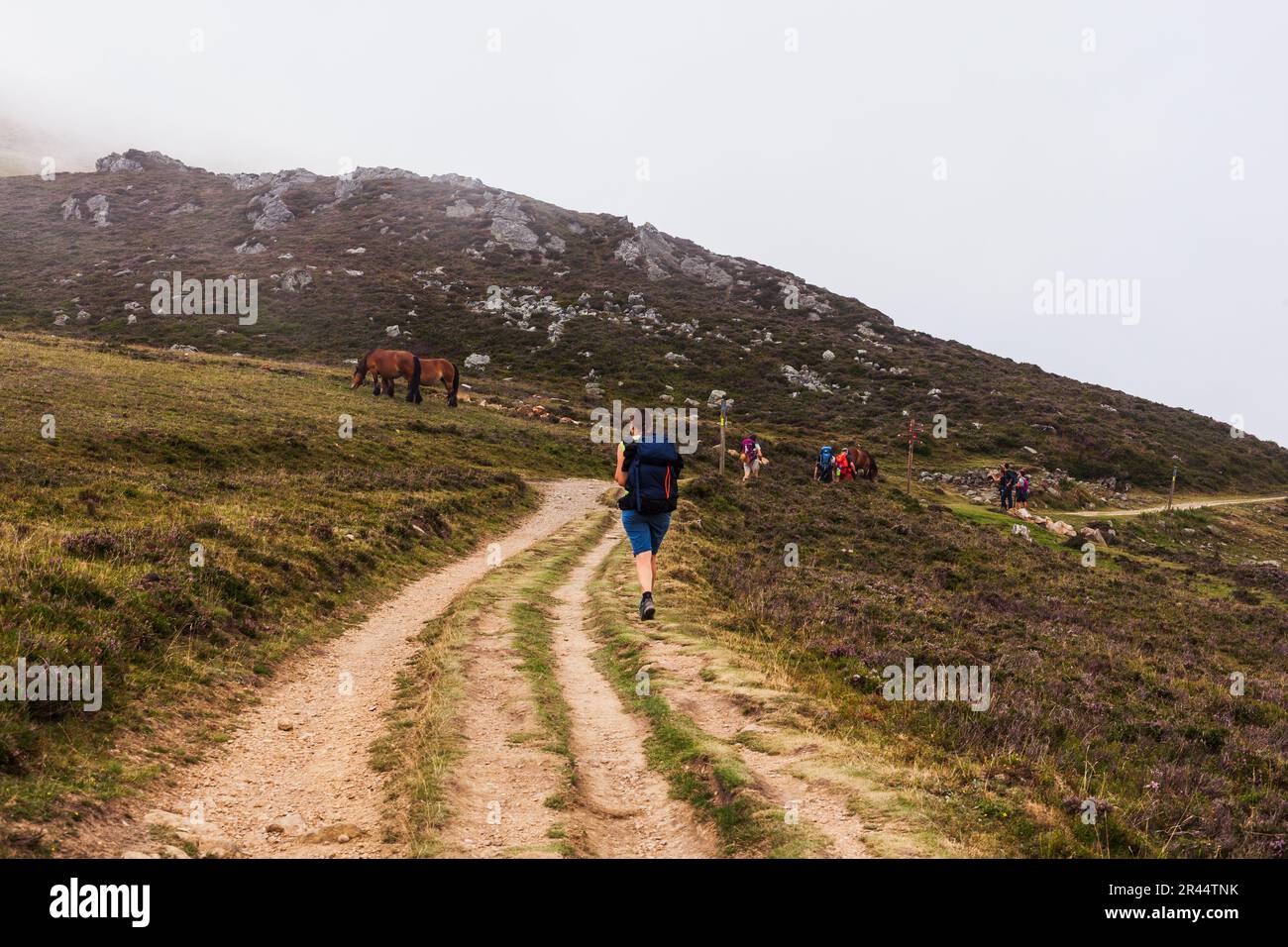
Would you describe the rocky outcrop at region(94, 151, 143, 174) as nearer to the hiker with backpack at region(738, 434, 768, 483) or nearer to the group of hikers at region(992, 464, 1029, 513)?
the hiker with backpack at region(738, 434, 768, 483)

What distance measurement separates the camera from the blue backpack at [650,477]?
1142 centimetres

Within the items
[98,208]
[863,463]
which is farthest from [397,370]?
[98,208]

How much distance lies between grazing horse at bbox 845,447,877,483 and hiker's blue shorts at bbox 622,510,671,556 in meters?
33.4

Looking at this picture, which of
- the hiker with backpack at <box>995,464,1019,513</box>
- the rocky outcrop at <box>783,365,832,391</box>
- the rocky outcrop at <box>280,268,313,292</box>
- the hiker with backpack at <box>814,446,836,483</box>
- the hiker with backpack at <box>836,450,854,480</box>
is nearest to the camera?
the hiker with backpack at <box>995,464,1019,513</box>

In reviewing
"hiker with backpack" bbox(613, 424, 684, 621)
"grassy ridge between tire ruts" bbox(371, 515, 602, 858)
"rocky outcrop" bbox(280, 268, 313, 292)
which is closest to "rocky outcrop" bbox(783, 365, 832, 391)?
"rocky outcrop" bbox(280, 268, 313, 292)

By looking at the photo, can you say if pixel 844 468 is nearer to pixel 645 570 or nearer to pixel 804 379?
pixel 645 570

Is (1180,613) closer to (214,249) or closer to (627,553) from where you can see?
(627,553)

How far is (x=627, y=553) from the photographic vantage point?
2033 centimetres

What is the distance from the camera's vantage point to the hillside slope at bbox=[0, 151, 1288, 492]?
225 ft

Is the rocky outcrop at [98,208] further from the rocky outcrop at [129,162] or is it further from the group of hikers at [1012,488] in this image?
the group of hikers at [1012,488]

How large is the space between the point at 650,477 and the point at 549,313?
7960cm

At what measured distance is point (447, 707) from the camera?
8.12 m
